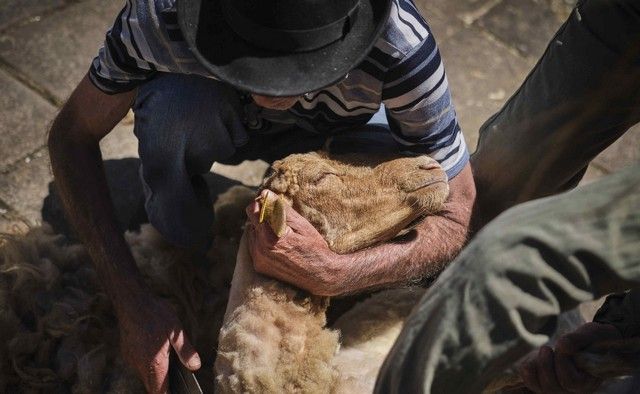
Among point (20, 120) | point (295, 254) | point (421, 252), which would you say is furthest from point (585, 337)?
point (20, 120)

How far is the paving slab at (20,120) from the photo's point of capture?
341 centimetres

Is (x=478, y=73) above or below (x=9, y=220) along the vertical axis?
above

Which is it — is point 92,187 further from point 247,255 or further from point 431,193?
point 431,193

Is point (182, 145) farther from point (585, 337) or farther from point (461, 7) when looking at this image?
point (461, 7)

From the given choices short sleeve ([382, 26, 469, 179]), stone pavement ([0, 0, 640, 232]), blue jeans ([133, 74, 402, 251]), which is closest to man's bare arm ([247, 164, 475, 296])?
short sleeve ([382, 26, 469, 179])

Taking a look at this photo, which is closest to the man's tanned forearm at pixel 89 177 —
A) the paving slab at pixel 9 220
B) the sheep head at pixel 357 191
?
the paving slab at pixel 9 220

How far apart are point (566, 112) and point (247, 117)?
1096 millimetres

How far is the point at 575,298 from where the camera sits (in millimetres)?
1352

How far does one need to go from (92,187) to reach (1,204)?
821 millimetres

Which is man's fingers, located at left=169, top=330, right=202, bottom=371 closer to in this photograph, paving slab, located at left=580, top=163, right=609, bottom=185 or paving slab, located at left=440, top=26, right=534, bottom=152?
paving slab, located at left=440, top=26, right=534, bottom=152

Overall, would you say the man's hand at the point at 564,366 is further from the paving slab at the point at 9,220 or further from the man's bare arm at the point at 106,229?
the paving slab at the point at 9,220

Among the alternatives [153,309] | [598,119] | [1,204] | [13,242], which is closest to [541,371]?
[598,119]

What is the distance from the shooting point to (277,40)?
195cm

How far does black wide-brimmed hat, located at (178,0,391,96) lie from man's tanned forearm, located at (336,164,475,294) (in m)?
0.55
